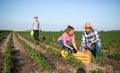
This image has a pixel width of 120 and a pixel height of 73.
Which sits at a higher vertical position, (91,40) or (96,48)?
(91,40)

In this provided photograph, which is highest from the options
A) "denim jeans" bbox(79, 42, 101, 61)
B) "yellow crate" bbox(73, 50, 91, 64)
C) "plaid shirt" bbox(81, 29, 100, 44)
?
"plaid shirt" bbox(81, 29, 100, 44)

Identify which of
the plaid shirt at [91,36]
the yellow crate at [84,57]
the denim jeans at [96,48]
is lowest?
the yellow crate at [84,57]

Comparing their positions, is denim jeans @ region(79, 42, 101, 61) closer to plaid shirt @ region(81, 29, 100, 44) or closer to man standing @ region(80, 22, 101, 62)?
A: man standing @ region(80, 22, 101, 62)

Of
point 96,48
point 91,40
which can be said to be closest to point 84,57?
point 96,48

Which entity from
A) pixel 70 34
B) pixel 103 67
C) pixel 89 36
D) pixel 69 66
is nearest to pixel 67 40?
pixel 70 34

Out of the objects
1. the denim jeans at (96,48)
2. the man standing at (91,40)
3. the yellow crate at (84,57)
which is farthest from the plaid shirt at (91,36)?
the yellow crate at (84,57)

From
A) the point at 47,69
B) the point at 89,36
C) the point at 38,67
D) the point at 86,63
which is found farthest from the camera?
the point at 89,36

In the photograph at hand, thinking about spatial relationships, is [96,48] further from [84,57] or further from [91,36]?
[84,57]

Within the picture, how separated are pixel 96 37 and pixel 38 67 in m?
3.02

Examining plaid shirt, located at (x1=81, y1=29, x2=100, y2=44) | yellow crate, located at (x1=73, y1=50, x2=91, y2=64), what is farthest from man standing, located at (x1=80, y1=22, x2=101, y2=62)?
yellow crate, located at (x1=73, y1=50, x2=91, y2=64)

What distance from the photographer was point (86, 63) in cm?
800

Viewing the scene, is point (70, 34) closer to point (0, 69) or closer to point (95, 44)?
point (95, 44)

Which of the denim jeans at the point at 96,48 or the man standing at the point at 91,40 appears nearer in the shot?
the man standing at the point at 91,40

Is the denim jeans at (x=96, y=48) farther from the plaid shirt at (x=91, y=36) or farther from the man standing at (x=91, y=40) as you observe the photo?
the plaid shirt at (x=91, y=36)
